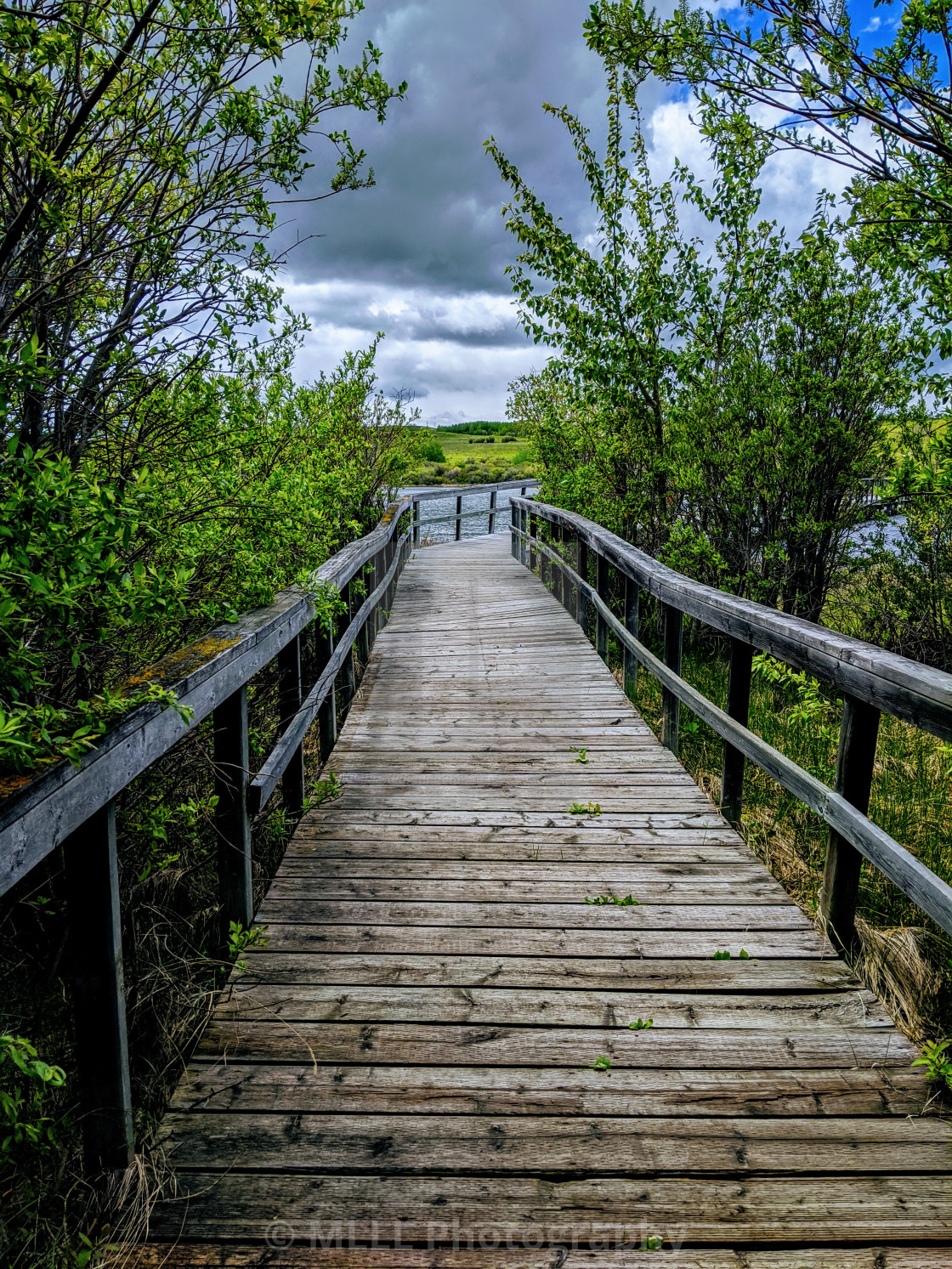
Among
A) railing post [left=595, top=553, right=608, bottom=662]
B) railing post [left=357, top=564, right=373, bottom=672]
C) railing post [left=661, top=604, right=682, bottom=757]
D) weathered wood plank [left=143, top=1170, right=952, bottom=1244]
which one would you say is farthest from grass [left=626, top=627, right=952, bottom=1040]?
railing post [left=357, top=564, right=373, bottom=672]

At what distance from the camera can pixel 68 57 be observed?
6.98 feet

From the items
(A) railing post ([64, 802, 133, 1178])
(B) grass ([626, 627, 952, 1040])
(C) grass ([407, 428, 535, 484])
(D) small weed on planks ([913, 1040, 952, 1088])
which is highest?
(C) grass ([407, 428, 535, 484])

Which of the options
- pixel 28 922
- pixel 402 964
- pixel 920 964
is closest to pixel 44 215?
pixel 28 922

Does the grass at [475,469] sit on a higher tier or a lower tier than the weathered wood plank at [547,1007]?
higher

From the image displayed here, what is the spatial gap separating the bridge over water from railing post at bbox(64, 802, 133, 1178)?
2 cm

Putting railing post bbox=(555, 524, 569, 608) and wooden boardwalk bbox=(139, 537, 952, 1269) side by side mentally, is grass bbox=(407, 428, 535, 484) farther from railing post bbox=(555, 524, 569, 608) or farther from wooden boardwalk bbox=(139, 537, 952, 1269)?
wooden boardwalk bbox=(139, 537, 952, 1269)

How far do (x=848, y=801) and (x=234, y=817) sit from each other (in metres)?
2.04

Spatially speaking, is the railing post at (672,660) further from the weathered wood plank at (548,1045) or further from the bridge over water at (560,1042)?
the weathered wood plank at (548,1045)

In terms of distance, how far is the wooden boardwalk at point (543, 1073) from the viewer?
5.28ft

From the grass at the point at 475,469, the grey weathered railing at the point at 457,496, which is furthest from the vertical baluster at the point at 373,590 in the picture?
the grass at the point at 475,469

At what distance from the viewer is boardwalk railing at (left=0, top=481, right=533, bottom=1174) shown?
144cm

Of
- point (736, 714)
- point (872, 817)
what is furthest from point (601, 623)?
point (736, 714)

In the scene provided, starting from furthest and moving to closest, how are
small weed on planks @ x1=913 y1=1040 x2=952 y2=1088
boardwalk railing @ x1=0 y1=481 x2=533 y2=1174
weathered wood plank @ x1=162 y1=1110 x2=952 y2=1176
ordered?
small weed on planks @ x1=913 y1=1040 x2=952 y2=1088 < weathered wood plank @ x1=162 y1=1110 x2=952 y2=1176 < boardwalk railing @ x1=0 y1=481 x2=533 y2=1174

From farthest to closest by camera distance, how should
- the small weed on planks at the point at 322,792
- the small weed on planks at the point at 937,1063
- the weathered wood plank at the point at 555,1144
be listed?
the small weed on planks at the point at 322,792 < the small weed on planks at the point at 937,1063 < the weathered wood plank at the point at 555,1144
